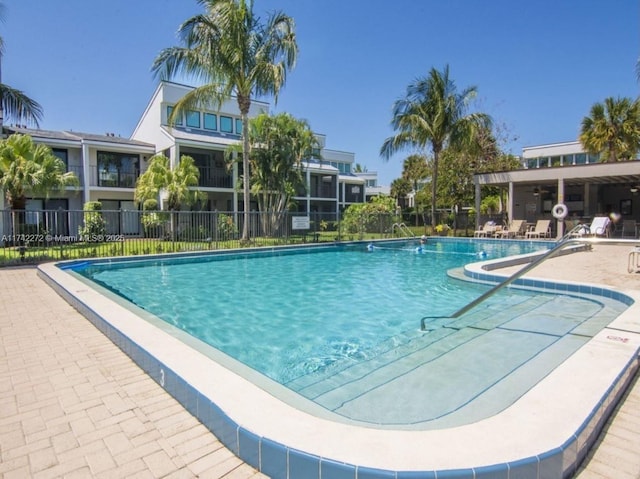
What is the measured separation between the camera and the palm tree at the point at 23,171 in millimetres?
12961

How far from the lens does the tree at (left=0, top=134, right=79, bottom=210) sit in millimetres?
12969

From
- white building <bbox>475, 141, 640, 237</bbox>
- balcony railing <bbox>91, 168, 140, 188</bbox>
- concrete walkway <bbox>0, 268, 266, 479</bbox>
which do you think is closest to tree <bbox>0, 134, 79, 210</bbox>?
balcony railing <bbox>91, 168, 140, 188</bbox>

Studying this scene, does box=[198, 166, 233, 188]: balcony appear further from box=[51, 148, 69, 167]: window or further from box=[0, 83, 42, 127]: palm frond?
box=[0, 83, 42, 127]: palm frond

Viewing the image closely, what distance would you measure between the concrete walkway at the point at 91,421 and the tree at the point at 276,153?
14.9 m

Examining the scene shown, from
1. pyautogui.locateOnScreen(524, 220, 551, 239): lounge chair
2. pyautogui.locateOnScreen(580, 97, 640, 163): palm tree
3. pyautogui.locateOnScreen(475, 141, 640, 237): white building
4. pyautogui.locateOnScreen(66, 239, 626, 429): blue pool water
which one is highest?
pyautogui.locateOnScreen(580, 97, 640, 163): palm tree

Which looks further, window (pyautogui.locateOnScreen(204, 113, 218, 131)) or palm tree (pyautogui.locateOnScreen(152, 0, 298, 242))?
window (pyautogui.locateOnScreen(204, 113, 218, 131))

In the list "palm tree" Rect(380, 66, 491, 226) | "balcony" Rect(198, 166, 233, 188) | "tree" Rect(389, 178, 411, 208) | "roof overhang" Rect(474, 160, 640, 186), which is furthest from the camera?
"tree" Rect(389, 178, 411, 208)

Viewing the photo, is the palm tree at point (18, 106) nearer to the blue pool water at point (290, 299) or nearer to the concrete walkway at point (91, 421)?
the blue pool water at point (290, 299)

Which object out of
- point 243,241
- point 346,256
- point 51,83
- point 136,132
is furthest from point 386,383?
point 136,132

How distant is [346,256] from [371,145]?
12547 millimetres

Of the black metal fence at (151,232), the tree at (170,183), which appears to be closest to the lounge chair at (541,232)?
the black metal fence at (151,232)

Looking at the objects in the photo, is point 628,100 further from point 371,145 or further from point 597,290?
point 597,290

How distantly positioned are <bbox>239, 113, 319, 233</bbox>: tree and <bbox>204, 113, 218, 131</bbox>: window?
7.38m

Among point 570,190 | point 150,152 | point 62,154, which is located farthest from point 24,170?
point 570,190
